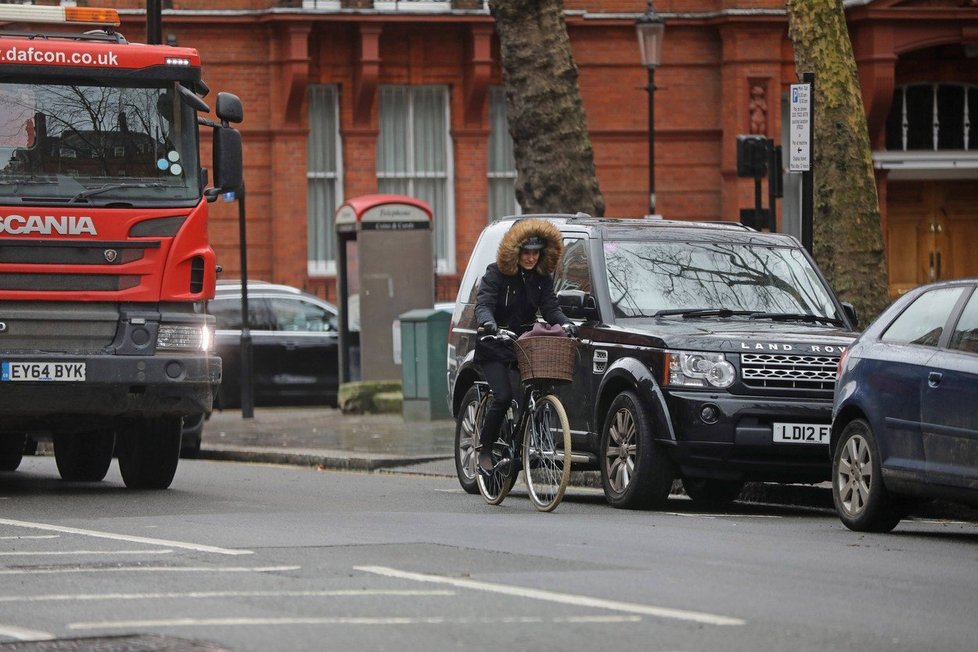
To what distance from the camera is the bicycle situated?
42.1 ft

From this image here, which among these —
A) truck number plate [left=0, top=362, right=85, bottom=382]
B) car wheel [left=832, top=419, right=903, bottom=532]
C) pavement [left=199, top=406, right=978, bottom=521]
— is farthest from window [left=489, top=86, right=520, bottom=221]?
car wheel [left=832, top=419, right=903, bottom=532]

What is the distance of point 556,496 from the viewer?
42.3ft

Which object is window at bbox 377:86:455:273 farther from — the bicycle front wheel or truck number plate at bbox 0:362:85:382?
the bicycle front wheel

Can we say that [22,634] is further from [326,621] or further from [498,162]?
[498,162]

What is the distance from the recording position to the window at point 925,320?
1158 centimetres

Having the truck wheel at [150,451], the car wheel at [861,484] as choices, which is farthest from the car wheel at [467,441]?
the car wheel at [861,484]

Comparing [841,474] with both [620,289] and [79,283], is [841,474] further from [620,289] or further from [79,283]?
[79,283]

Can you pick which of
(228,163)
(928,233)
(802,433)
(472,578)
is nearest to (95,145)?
(228,163)

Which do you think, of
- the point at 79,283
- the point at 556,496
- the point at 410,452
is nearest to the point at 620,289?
the point at 556,496

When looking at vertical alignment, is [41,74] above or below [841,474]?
above

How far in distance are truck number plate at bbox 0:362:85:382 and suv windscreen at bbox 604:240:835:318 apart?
376cm

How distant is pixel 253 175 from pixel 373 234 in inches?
268

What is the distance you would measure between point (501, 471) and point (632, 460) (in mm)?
894

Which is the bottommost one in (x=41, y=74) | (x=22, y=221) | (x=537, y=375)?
(x=537, y=375)
